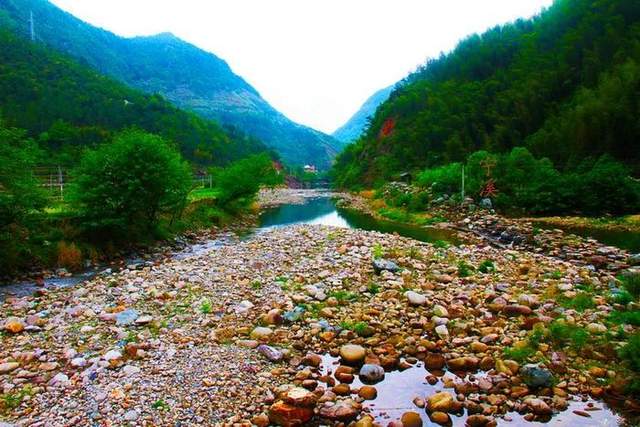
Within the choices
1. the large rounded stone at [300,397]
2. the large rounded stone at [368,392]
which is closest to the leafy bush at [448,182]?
the large rounded stone at [368,392]

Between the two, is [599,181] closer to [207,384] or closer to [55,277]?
[207,384]

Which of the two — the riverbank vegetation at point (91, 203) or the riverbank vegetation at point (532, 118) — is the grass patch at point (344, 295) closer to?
the riverbank vegetation at point (91, 203)

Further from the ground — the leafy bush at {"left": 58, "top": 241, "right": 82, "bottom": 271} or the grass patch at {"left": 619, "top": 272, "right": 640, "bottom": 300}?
the grass patch at {"left": 619, "top": 272, "right": 640, "bottom": 300}

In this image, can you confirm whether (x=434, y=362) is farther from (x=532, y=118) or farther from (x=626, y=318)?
(x=532, y=118)

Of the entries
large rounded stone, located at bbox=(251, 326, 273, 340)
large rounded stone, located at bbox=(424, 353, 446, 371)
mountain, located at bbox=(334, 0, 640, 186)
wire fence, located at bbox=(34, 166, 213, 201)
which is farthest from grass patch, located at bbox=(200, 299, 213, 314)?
mountain, located at bbox=(334, 0, 640, 186)

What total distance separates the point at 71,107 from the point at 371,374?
78.9 metres

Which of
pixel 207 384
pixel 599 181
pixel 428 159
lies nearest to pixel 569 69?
pixel 428 159

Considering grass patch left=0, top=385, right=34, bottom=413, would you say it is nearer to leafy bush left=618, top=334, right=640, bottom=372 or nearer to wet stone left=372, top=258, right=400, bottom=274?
wet stone left=372, top=258, right=400, bottom=274

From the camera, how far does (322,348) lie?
293 inches

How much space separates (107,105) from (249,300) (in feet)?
259

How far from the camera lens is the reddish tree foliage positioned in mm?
74162

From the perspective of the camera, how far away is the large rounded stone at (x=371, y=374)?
254 inches

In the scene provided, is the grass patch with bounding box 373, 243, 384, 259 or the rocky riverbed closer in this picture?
the rocky riverbed

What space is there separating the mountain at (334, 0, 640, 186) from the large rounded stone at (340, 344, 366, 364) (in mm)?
28107
